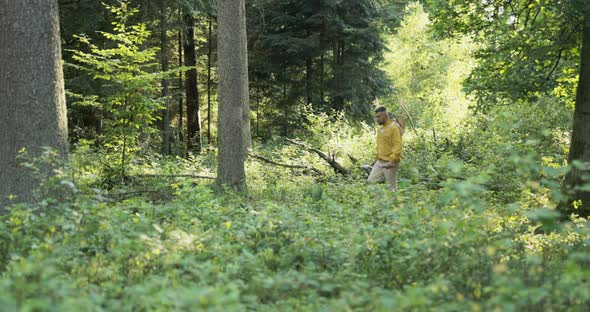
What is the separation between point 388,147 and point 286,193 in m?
2.35

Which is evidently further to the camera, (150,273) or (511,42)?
(511,42)

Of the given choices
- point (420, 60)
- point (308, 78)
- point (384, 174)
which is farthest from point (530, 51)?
point (420, 60)

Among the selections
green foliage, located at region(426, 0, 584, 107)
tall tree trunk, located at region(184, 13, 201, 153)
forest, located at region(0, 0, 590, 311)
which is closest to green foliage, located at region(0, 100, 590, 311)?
forest, located at region(0, 0, 590, 311)

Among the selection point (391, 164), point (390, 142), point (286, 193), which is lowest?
point (286, 193)

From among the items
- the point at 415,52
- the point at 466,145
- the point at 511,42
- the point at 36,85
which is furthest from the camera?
the point at 415,52

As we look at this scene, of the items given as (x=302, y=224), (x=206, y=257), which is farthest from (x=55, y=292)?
(x=302, y=224)

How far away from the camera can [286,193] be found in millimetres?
10562

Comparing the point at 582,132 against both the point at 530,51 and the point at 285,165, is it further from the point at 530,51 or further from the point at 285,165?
the point at 285,165

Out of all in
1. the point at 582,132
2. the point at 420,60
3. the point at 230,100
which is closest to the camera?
the point at 582,132

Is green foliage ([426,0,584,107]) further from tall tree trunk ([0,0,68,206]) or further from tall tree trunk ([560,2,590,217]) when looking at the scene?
tall tree trunk ([0,0,68,206])

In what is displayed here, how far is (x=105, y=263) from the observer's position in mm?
5238

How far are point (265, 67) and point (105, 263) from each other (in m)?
21.6

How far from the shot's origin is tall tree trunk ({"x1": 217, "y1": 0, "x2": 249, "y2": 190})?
10.6 meters

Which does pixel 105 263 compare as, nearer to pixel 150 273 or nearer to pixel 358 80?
pixel 150 273
